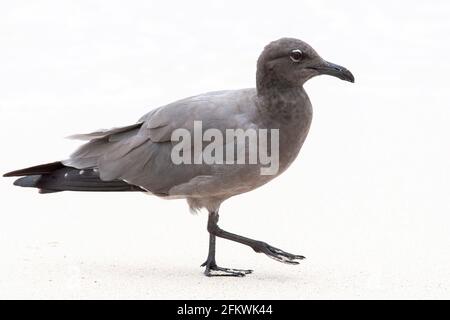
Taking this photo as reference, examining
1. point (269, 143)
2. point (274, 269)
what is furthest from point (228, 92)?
point (274, 269)

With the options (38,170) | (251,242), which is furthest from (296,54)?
(38,170)

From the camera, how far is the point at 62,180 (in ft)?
26.3

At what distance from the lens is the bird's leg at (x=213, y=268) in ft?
26.1

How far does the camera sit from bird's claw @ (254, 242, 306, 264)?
7918mm

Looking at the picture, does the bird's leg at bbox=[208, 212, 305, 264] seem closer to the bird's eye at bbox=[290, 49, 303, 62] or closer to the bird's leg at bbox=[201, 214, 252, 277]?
the bird's leg at bbox=[201, 214, 252, 277]

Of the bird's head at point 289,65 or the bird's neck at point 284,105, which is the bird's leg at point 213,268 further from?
the bird's head at point 289,65

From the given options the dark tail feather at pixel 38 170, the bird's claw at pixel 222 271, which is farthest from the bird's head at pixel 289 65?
the dark tail feather at pixel 38 170

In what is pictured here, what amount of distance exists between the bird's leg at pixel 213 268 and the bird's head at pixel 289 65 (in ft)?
4.12

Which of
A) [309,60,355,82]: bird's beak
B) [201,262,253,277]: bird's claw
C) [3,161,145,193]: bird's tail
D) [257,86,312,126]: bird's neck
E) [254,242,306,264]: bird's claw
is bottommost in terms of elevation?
[201,262,253,277]: bird's claw

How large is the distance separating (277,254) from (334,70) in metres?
1.56

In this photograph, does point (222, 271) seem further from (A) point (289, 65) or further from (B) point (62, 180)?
(A) point (289, 65)

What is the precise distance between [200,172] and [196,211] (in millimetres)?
431

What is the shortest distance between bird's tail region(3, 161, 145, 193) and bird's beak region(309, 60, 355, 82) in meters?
1.72

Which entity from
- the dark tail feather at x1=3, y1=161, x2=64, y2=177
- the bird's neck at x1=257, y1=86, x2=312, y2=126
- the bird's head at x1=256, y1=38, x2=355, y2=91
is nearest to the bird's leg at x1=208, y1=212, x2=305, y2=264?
the bird's neck at x1=257, y1=86, x2=312, y2=126
